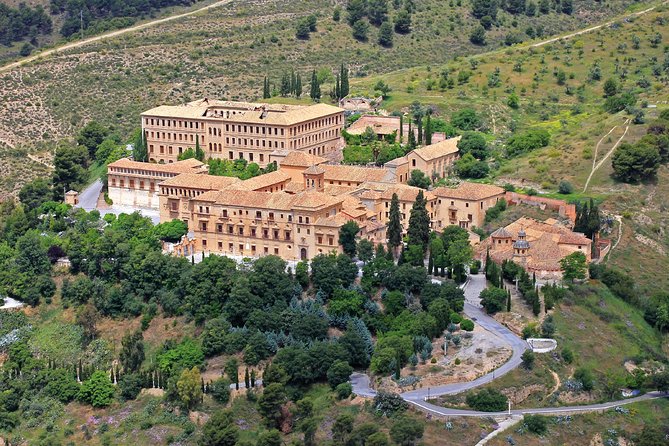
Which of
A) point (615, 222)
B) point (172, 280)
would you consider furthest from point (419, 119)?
point (172, 280)

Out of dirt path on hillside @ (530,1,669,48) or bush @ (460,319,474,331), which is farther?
dirt path on hillside @ (530,1,669,48)

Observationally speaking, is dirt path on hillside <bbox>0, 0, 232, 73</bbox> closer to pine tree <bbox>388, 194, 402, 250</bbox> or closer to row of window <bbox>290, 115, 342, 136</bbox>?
row of window <bbox>290, 115, 342, 136</bbox>

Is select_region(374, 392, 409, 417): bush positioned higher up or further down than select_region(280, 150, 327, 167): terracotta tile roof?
further down

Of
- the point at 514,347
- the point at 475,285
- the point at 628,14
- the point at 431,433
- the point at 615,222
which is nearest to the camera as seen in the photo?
the point at 431,433

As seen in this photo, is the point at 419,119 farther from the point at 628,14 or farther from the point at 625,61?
the point at 628,14

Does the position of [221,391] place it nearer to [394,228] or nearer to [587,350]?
[394,228]

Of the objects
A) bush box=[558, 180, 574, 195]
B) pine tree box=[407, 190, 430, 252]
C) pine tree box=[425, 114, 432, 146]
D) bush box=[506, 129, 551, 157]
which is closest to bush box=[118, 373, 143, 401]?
pine tree box=[407, 190, 430, 252]

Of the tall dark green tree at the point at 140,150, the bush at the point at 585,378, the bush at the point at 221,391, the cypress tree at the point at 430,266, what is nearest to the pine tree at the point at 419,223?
the cypress tree at the point at 430,266
